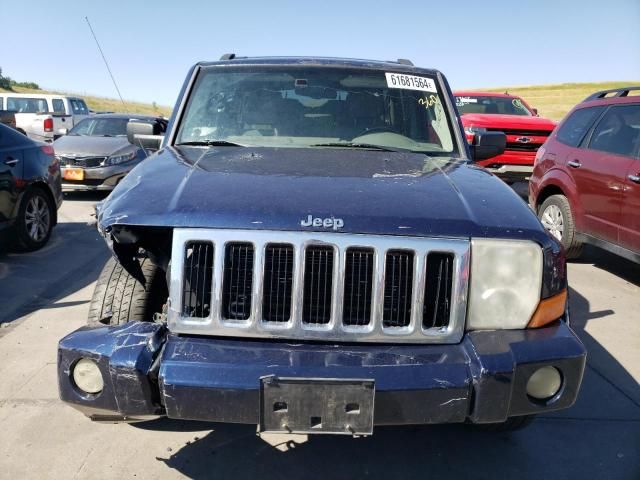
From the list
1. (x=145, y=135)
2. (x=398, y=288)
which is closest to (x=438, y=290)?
(x=398, y=288)

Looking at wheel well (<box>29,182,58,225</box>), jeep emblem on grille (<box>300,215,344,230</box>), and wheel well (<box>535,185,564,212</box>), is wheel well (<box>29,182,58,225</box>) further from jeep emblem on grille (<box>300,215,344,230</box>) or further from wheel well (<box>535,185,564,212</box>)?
wheel well (<box>535,185,564,212</box>)

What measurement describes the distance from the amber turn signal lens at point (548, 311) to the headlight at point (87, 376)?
5.64 ft

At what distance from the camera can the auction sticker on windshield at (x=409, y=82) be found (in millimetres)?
3750

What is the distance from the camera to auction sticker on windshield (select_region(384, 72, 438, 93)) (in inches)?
148

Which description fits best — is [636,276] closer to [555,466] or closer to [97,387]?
[555,466]

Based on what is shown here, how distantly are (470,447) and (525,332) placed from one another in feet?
3.23

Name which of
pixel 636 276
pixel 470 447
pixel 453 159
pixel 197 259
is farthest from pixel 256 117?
pixel 636 276

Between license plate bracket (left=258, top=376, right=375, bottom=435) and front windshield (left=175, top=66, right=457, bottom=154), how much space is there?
5.65 ft

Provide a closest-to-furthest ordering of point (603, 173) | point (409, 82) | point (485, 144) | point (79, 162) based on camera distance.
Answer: point (409, 82) → point (485, 144) → point (603, 173) → point (79, 162)

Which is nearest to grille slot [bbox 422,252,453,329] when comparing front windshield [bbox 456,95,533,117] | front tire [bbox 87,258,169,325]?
front tire [bbox 87,258,169,325]

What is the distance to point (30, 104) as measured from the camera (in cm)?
1809

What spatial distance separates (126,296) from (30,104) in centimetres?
1811

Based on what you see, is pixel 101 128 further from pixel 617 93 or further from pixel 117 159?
pixel 617 93

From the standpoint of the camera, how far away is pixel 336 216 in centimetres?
225
